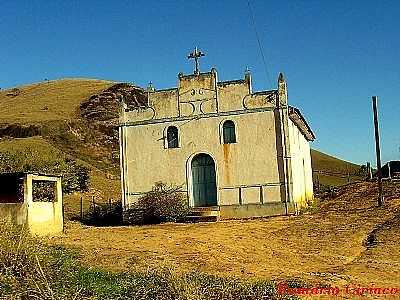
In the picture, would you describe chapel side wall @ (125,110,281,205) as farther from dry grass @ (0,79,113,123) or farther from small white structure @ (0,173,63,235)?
dry grass @ (0,79,113,123)

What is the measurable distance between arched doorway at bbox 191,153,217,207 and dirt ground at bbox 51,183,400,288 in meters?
2.55

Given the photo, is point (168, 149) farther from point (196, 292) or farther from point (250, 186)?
point (196, 292)

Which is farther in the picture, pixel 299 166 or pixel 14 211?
pixel 299 166

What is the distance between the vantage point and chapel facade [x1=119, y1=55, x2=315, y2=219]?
2456 cm

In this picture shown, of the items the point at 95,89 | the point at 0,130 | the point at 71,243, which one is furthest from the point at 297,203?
the point at 95,89

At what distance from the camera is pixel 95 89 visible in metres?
74.7

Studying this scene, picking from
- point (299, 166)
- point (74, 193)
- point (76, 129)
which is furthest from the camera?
point (76, 129)

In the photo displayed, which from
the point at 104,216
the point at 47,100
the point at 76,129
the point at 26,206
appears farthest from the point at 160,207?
the point at 47,100

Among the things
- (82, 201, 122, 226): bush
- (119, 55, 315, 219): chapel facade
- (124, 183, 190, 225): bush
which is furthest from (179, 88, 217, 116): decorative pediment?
(82, 201, 122, 226): bush

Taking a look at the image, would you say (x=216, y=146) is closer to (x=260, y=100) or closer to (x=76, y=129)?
(x=260, y=100)

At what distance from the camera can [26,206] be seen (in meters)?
16.9

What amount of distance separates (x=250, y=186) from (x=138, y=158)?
5.83 metres

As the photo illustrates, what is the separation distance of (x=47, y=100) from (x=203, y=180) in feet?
163

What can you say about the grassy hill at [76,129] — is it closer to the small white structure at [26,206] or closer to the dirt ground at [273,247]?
the small white structure at [26,206]
